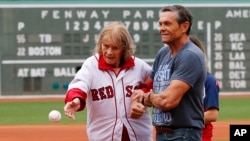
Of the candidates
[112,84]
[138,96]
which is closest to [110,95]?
[112,84]

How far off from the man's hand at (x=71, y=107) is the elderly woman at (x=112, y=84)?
10 centimetres

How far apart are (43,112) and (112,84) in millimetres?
16542

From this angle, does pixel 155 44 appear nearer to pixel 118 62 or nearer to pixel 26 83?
pixel 26 83

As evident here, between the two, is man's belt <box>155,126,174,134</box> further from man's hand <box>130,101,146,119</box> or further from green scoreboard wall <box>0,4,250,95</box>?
green scoreboard wall <box>0,4,250,95</box>

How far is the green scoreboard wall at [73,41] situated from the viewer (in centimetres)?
2438

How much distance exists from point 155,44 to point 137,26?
83cm

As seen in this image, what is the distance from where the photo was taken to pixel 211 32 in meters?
24.9

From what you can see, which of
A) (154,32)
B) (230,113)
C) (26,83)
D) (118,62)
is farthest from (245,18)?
(118,62)

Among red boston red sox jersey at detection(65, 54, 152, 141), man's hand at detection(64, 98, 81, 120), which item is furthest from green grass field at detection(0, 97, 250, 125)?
man's hand at detection(64, 98, 81, 120)

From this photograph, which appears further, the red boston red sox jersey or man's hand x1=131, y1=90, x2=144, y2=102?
the red boston red sox jersey

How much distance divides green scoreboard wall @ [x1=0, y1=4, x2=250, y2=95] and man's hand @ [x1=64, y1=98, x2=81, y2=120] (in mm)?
19512

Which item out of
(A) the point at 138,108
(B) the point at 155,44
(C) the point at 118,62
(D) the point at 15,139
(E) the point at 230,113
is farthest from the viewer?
(B) the point at 155,44

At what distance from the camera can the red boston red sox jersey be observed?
4887mm

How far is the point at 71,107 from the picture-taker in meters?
4.68
